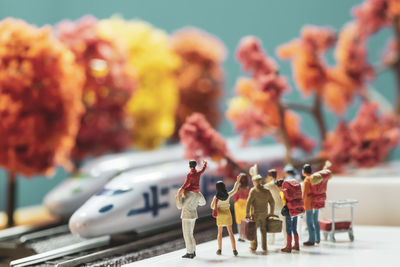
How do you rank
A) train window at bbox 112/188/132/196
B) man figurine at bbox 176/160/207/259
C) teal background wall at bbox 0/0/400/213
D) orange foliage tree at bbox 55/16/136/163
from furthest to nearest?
teal background wall at bbox 0/0/400/213 → orange foliage tree at bbox 55/16/136/163 → train window at bbox 112/188/132/196 → man figurine at bbox 176/160/207/259

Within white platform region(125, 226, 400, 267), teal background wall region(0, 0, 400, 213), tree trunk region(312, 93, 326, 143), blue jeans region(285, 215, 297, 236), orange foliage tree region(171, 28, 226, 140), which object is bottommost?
white platform region(125, 226, 400, 267)

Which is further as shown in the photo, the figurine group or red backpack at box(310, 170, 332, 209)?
red backpack at box(310, 170, 332, 209)

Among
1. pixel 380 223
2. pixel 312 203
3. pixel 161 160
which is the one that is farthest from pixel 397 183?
pixel 161 160

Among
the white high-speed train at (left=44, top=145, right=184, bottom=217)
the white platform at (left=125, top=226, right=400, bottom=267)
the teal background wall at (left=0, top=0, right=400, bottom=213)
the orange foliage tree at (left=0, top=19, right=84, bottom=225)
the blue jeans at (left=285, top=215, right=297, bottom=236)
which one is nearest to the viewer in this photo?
the white platform at (left=125, top=226, right=400, bottom=267)

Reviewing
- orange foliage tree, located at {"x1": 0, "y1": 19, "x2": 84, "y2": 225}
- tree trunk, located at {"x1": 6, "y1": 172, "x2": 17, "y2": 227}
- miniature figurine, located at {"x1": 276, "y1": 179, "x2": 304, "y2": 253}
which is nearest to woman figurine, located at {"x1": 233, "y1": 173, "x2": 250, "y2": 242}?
miniature figurine, located at {"x1": 276, "y1": 179, "x2": 304, "y2": 253}

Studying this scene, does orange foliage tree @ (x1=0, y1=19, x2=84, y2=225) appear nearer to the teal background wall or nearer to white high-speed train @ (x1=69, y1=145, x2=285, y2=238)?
white high-speed train @ (x1=69, y1=145, x2=285, y2=238)

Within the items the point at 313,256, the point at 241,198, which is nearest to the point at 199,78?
the point at 241,198
